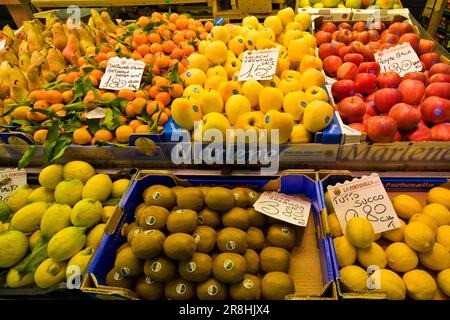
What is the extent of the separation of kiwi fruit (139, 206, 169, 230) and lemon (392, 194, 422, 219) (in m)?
0.96

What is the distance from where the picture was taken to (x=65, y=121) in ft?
5.27

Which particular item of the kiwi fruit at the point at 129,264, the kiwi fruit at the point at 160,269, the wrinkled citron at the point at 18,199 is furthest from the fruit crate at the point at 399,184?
the wrinkled citron at the point at 18,199

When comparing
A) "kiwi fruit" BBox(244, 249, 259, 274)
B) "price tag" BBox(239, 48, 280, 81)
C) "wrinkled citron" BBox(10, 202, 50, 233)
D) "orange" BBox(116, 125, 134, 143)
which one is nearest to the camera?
"kiwi fruit" BBox(244, 249, 259, 274)

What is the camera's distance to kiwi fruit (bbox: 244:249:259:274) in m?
1.04

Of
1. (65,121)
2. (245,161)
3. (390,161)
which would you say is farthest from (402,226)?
(65,121)

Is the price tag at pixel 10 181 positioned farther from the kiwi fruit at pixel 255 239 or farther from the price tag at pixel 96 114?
the kiwi fruit at pixel 255 239

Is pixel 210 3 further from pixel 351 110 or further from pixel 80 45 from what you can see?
pixel 351 110

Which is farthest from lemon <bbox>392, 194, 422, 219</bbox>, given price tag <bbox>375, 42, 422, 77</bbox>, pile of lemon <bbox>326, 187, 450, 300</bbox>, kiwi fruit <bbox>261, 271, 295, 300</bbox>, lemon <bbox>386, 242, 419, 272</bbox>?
price tag <bbox>375, 42, 422, 77</bbox>

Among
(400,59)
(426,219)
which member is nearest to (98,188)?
(426,219)

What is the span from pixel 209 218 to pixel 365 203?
648mm

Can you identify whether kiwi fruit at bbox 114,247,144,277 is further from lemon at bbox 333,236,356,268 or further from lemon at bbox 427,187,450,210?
lemon at bbox 427,187,450,210

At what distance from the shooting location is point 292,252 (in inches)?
48.2
